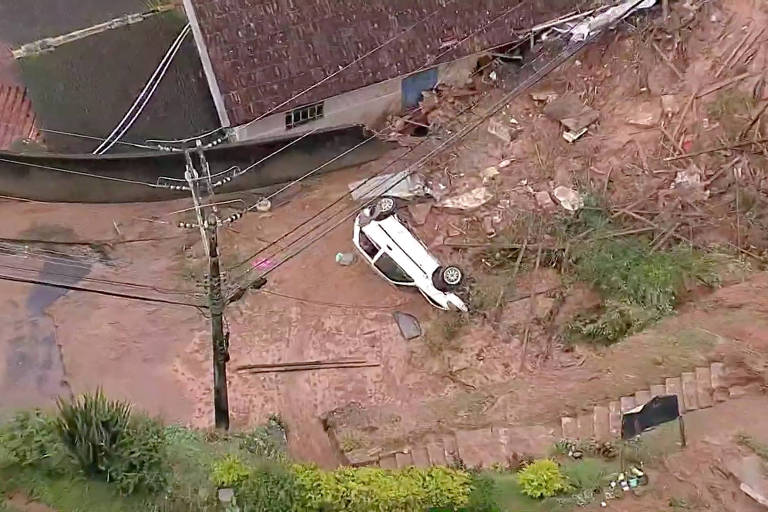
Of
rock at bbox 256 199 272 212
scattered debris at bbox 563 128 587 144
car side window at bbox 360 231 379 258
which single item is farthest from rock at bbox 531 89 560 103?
rock at bbox 256 199 272 212

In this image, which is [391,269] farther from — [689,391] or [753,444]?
[753,444]

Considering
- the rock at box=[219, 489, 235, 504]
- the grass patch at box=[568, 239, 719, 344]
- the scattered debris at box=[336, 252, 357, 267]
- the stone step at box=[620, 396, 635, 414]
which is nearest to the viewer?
the rock at box=[219, 489, 235, 504]

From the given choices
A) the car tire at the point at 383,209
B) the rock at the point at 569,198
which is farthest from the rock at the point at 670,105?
the car tire at the point at 383,209

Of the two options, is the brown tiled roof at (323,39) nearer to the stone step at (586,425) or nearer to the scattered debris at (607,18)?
the scattered debris at (607,18)

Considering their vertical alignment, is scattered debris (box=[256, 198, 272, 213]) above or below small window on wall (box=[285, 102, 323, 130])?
below

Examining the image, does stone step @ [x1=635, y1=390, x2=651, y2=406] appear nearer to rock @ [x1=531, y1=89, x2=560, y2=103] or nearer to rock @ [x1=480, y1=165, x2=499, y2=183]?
rock @ [x1=480, y1=165, x2=499, y2=183]

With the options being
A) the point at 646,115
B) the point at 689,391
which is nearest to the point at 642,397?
the point at 689,391

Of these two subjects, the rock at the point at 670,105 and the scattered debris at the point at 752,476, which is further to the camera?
the rock at the point at 670,105

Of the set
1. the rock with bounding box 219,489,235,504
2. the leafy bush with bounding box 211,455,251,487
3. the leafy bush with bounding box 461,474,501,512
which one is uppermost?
the leafy bush with bounding box 211,455,251,487

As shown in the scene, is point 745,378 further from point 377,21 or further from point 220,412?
point 377,21
